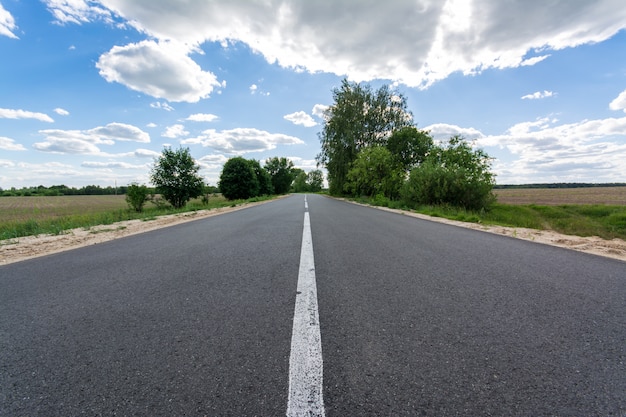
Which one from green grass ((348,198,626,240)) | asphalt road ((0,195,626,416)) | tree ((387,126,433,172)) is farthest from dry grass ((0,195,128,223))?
tree ((387,126,433,172))

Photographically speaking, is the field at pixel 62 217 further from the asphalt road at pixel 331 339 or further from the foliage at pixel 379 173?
the foliage at pixel 379 173

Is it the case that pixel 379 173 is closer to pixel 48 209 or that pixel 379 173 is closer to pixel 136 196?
pixel 136 196

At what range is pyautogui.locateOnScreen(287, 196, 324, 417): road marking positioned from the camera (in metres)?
1.20

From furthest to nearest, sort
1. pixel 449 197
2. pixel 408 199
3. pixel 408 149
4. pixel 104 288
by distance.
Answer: pixel 408 149 < pixel 408 199 < pixel 449 197 < pixel 104 288

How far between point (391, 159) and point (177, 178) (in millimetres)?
20859

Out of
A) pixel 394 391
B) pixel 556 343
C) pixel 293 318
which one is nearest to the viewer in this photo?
pixel 394 391

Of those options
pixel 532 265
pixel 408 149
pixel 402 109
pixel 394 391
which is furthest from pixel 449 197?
pixel 408 149

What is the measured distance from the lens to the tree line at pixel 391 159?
51.4 ft

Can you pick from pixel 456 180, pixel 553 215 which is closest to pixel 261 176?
pixel 456 180

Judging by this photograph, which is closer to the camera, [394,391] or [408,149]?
[394,391]

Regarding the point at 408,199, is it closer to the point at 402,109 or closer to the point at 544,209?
the point at 544,209

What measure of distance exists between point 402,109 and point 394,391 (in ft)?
121

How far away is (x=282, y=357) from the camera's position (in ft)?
5.19

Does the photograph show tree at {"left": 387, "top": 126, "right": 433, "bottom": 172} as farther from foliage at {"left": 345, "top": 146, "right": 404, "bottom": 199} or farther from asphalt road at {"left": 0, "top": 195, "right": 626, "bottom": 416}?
asphalt road at {"left": 0, "top": 195, "right": 626, "bottom": 416}
